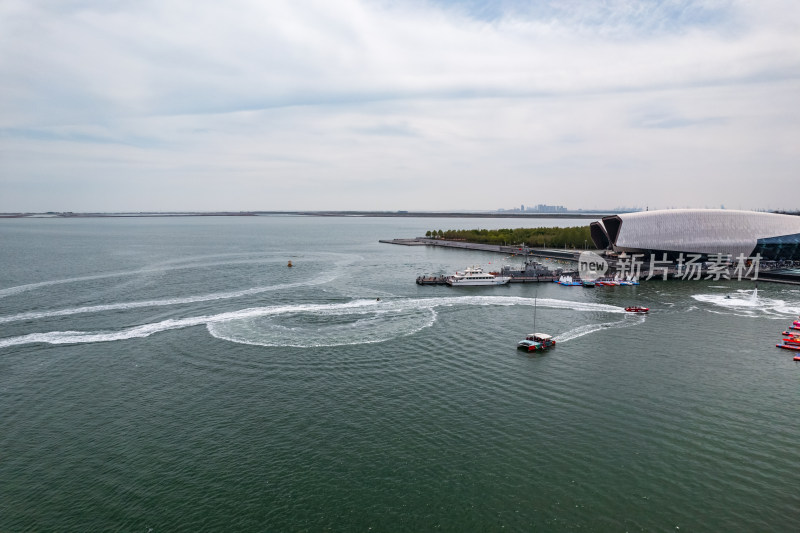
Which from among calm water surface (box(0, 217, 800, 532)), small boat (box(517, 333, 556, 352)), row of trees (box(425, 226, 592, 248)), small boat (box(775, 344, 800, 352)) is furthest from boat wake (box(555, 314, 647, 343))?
row of trees (box(425, 226, 592, 248))

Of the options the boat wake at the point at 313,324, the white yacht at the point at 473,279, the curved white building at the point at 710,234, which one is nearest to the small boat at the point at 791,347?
the boat wake at the point at 313,324

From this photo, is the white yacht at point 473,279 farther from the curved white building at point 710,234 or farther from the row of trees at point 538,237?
the row of trees at point 538,237

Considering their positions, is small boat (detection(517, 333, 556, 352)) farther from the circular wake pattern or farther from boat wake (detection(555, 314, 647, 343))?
the circular wake pattern

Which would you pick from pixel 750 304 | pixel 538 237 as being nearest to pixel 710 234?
pixel 750 304

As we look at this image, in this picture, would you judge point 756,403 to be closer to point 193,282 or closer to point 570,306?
point 570,306

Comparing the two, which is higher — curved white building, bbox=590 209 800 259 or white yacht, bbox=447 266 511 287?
curved white building, bbox=590 209 800 259

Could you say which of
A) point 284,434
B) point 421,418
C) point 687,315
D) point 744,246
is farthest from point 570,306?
point 744,246
